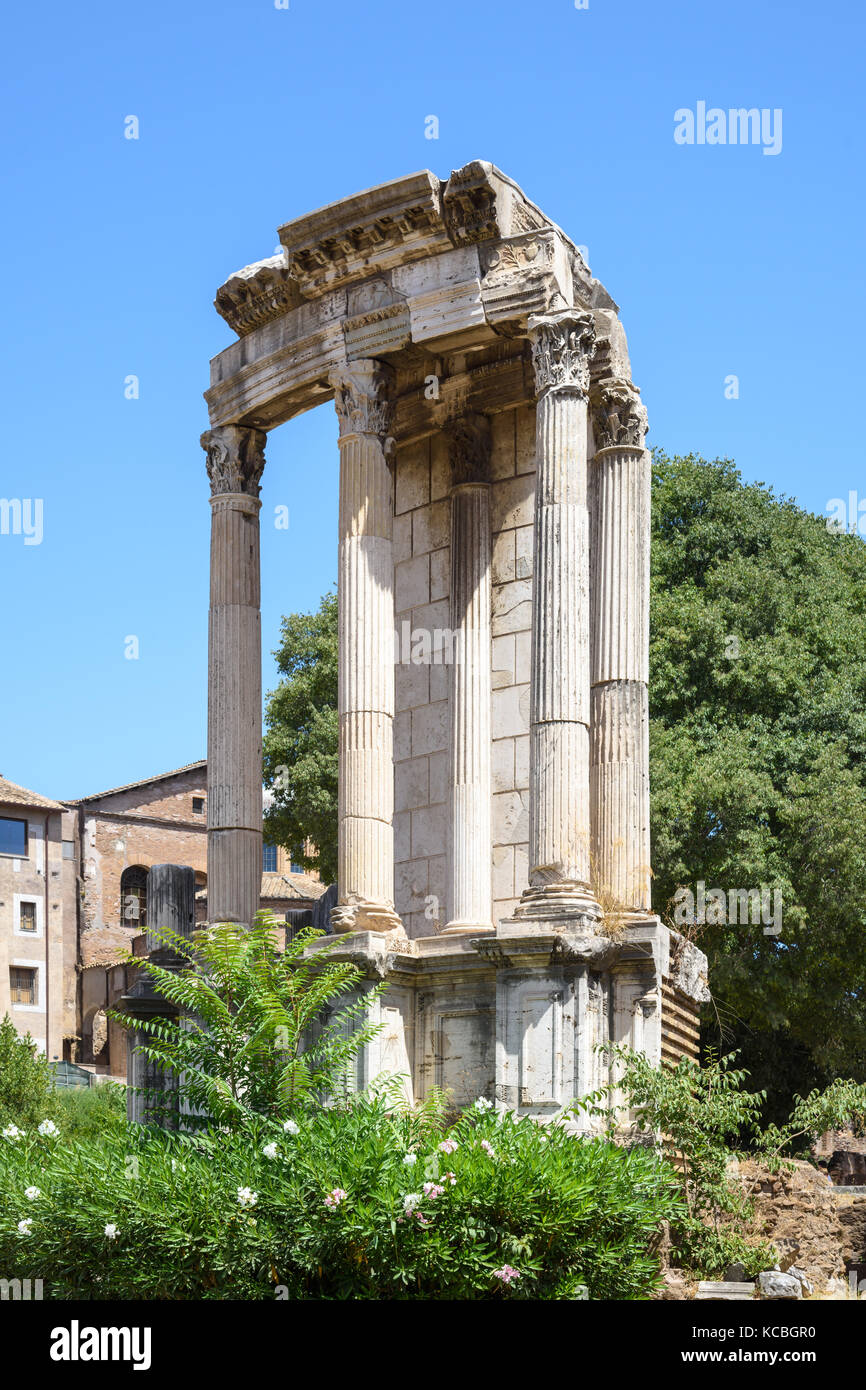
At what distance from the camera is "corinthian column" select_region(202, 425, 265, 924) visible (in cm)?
1919

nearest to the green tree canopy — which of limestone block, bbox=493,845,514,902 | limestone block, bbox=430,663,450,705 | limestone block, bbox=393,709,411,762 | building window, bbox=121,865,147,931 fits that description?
limestone block, bbox=393,709,411,762

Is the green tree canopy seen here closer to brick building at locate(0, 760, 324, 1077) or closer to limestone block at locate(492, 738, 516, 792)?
limestone block at locate(492, 738, 516, 792)

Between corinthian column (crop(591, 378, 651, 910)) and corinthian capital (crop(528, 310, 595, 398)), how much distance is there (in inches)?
68.1

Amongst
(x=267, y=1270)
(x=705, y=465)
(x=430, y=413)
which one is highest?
(x=705, y=465)

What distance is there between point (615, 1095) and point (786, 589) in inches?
775

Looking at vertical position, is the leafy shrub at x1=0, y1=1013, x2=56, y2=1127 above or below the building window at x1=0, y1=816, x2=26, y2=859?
below

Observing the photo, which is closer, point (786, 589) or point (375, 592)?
point (375, 592)

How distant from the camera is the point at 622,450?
19.0 metres

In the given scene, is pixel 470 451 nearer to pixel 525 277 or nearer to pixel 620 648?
pixel 525 277

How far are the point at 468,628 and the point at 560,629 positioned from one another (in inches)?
102

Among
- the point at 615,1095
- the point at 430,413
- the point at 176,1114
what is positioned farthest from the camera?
the point at 430,413

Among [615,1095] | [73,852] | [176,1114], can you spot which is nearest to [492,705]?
[615,1095]

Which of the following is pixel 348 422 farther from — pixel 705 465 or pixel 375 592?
pixel 705 465

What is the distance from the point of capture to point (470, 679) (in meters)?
19.1
